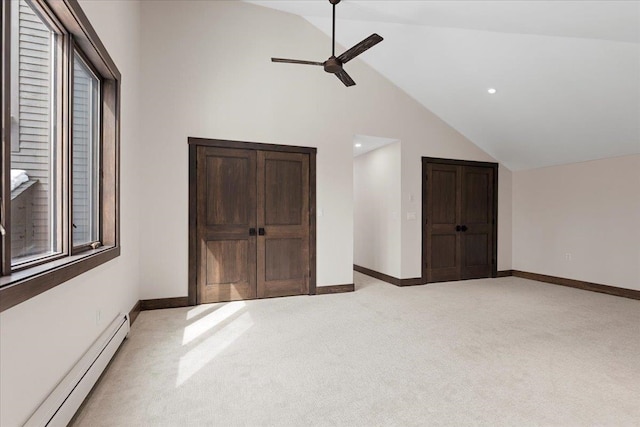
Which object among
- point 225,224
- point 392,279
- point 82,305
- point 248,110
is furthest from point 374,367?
point 248,110

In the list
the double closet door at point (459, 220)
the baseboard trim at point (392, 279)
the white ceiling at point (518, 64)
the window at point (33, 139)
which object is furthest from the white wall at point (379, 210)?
the window at point (33, 139)

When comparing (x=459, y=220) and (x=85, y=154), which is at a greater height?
(x=85, y=154)

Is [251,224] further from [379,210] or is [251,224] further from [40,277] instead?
[40,277]

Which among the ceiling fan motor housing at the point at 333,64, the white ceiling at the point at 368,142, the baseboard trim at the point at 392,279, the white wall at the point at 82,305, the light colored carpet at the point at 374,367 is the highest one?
the ceiling fan motor housing at the point at 333,64

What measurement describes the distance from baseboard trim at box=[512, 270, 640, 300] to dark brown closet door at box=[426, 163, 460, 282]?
4.99 feet

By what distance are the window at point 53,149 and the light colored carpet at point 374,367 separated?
3.17 ft

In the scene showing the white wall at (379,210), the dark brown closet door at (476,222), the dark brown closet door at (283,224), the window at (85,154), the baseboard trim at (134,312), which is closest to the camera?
the window at (85,154)

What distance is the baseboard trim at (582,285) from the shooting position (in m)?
4.88

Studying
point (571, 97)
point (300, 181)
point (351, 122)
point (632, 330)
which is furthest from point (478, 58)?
point (632, 330)

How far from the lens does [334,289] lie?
16.4 ft

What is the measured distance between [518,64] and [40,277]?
5.06 m

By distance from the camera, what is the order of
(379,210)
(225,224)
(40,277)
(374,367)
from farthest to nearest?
(379,210)
(225,224)
(374,367)
(40,277)

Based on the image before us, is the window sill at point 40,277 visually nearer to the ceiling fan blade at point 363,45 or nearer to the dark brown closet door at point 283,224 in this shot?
the dark brown closet door at point 283,224

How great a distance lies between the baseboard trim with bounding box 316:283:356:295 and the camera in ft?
16.1
